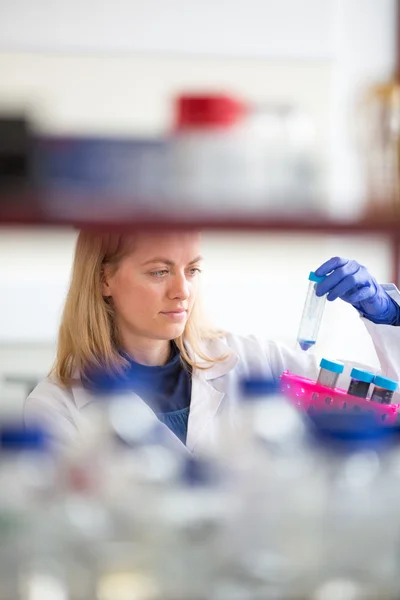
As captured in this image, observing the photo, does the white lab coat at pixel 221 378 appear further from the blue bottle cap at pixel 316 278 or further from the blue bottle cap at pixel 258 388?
the blue bottle cap at pixel 258 388

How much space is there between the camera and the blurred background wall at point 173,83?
3.39 m

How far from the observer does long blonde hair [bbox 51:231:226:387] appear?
77.7 inches

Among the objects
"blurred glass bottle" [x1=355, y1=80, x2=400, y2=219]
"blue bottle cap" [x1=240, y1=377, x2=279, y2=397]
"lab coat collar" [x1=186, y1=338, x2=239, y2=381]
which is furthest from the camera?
"lab coat collar" [x1=186, y1=338, x2=239, y2=381]

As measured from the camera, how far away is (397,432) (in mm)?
1187

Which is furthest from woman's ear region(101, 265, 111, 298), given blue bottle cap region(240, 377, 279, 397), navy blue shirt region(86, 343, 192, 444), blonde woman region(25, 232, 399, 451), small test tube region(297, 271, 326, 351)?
blue bottle cap region(240, 377, 279, 397)

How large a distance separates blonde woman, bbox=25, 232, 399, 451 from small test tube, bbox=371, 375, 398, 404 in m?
0.37

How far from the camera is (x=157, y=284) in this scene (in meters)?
1.96

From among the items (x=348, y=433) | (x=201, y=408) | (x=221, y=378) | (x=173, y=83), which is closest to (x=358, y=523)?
(x=348, y=433)

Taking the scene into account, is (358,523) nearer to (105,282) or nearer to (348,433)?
(348,433)

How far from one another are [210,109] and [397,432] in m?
0.49

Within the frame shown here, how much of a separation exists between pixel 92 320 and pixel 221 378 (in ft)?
1.05

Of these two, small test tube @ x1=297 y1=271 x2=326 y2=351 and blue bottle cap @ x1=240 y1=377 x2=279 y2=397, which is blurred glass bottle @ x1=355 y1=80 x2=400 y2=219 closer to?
blue bottle cap @ x1=240 y1=377 x2=279 y2=397

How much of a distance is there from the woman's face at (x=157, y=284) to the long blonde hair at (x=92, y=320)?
4cm

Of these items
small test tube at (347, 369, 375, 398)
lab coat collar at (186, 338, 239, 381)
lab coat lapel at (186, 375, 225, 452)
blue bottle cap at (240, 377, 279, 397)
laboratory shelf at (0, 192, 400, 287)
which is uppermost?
laboratory shelf at (0, 192, 400, 287)
